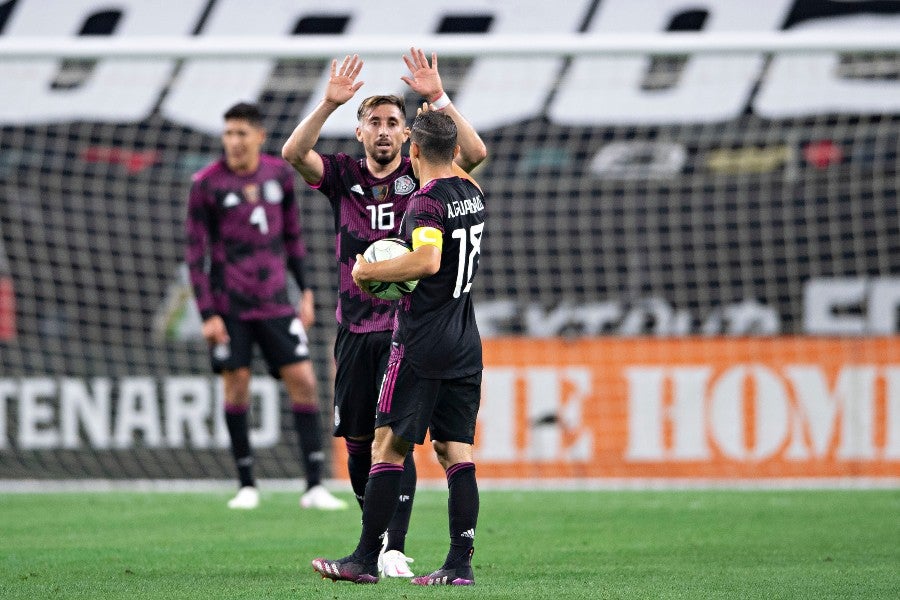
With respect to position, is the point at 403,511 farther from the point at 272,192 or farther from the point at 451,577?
the point at 272,192

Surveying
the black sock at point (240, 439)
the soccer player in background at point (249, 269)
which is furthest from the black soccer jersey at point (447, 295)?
the black sock at point (240, 439)

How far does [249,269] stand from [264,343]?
0.44 m

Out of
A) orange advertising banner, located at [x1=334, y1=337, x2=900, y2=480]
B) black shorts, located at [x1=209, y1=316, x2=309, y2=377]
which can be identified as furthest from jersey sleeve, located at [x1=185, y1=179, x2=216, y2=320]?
orange advertising banner, located at [x1=334, y1=337, x2=900, y2=480]

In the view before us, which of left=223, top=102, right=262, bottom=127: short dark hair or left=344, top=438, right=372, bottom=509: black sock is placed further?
left=223, top=102, right=262, bottom=127: short dark hair

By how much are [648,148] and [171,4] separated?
18.6 ft

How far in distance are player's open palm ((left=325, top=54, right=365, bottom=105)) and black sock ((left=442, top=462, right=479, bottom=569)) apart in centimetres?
155

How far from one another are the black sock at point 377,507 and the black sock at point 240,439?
3556 mm

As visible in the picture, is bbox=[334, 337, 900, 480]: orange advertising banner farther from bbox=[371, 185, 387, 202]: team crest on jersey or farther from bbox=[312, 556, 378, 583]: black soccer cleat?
bbox=[312, 556, 378, 583]: black soccer cleat

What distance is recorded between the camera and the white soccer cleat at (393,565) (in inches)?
224

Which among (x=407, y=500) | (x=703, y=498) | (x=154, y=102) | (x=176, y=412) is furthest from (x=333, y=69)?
(x=154, y=102)

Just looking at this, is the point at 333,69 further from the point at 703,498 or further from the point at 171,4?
the point at 171,4

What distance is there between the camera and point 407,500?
590cm

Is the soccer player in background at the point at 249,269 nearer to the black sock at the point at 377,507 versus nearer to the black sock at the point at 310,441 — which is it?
the black sock at the point at 310,441

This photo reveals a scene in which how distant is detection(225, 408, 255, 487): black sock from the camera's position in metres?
8.85
